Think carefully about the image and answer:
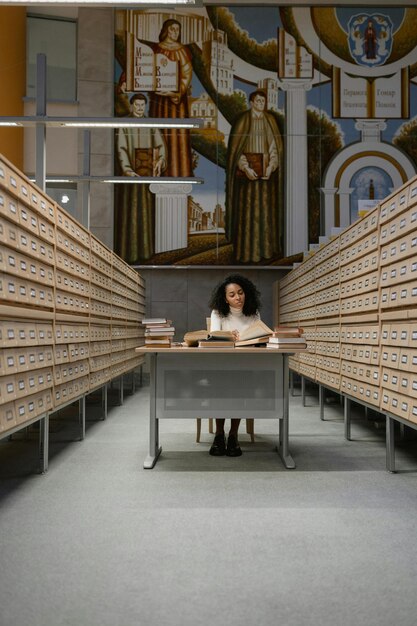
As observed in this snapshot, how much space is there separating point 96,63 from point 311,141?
4640mm

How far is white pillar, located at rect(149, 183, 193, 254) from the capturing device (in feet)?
38.2

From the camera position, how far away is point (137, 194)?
11625 mm

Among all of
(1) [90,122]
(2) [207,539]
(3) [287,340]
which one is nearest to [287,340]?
(3) [287,340]

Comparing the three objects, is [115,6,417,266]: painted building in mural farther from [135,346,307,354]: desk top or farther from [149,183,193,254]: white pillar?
[135,346,307,354]: desk top

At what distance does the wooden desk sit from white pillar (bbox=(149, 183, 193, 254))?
7517mm

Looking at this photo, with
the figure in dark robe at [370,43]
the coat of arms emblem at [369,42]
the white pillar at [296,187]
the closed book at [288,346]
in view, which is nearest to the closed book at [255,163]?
the white pillar at [296,187]

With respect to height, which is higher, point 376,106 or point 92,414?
point 376,106

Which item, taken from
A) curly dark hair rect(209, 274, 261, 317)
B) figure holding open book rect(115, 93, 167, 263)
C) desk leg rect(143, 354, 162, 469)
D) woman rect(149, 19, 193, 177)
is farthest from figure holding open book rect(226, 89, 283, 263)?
desk leg rect(143, 354, 162, 469)

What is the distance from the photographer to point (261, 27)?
12.0 metres

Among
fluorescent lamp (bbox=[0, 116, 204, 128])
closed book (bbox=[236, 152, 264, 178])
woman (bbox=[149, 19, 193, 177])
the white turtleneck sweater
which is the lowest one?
the white turtleneck sweater

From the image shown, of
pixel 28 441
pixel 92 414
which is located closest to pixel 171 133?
pixel 92 414

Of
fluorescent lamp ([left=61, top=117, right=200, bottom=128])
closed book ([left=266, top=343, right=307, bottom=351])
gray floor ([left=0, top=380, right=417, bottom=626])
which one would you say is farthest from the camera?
fluorescent lamp ([left=61, top=117, right=200, bottom=128])

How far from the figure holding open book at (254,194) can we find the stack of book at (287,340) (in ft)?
25.2

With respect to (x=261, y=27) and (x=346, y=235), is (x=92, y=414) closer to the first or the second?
(x=346, y=235)
